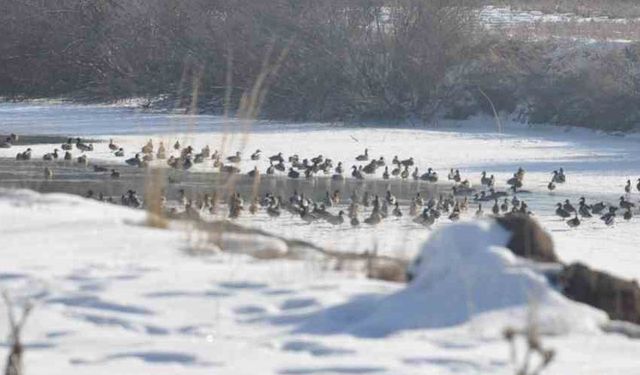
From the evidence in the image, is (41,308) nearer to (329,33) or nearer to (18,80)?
(329,33)

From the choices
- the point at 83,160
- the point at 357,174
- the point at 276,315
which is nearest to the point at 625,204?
the point at 357,174

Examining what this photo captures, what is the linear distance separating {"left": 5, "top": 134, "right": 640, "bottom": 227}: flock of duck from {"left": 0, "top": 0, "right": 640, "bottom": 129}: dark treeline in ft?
34.7

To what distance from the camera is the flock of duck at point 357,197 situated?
1697 cm

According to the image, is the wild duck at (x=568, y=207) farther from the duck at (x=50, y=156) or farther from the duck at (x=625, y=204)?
the duck at (x=50, y=156)

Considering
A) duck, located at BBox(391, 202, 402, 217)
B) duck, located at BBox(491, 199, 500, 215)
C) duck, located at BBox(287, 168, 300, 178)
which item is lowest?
duck, located at BBox(391, 202, 402, 217)

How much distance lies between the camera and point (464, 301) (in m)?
6.50

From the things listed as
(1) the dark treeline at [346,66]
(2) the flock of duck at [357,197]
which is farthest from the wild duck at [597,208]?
(1) the dark treeline at [346,66]

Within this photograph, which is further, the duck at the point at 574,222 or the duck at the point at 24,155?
the duck at the point at 24,155

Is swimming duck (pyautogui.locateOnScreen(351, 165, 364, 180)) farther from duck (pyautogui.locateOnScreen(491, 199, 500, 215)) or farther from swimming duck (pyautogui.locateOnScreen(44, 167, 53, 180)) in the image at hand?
swimming duck (pyautogui.locateOnScreen(44, 167, 53, 180))

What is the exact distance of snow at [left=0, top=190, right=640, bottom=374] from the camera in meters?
5.74

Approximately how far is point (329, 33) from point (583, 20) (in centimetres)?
1091

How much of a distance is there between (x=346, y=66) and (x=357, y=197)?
56.9 ft

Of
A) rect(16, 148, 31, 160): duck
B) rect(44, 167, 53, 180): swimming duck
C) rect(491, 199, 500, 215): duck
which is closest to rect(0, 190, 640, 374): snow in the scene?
rect(491, 199, 500, 215): duck

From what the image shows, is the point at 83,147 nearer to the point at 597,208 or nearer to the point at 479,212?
the point at 479,212
